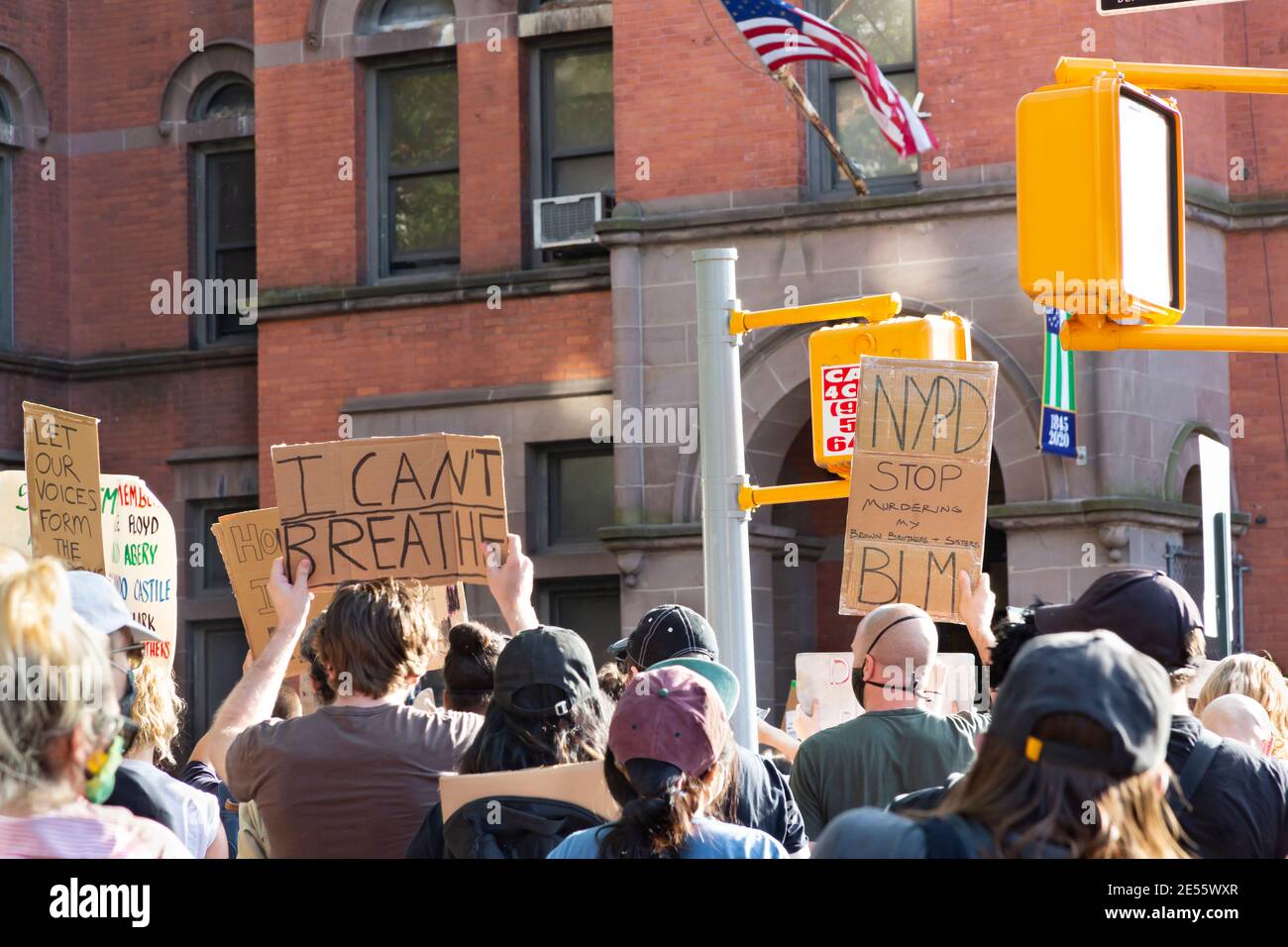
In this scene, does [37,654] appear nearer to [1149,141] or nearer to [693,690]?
[693,690]

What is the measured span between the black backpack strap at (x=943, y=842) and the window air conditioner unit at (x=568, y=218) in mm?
14858

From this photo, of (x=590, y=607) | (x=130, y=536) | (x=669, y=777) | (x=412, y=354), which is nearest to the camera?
(x=669, y=777)

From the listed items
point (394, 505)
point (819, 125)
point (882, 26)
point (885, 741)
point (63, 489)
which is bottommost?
point (885, 741)

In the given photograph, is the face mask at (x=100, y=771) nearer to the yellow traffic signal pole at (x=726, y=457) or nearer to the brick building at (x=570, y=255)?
the yellow traffic signal pole at (x=726, y=457)

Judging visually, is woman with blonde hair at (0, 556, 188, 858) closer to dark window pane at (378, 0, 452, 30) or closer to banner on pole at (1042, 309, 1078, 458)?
banner on pole at (1042, 309, 1078, 458)

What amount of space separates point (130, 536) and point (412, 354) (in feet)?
27.7

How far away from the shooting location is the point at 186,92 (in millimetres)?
20953

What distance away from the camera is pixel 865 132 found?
656 inches

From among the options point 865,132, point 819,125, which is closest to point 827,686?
point 819,125

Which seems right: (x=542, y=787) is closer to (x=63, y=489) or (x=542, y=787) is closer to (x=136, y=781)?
(x=136, y=781)

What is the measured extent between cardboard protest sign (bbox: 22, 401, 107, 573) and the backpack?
418cm
